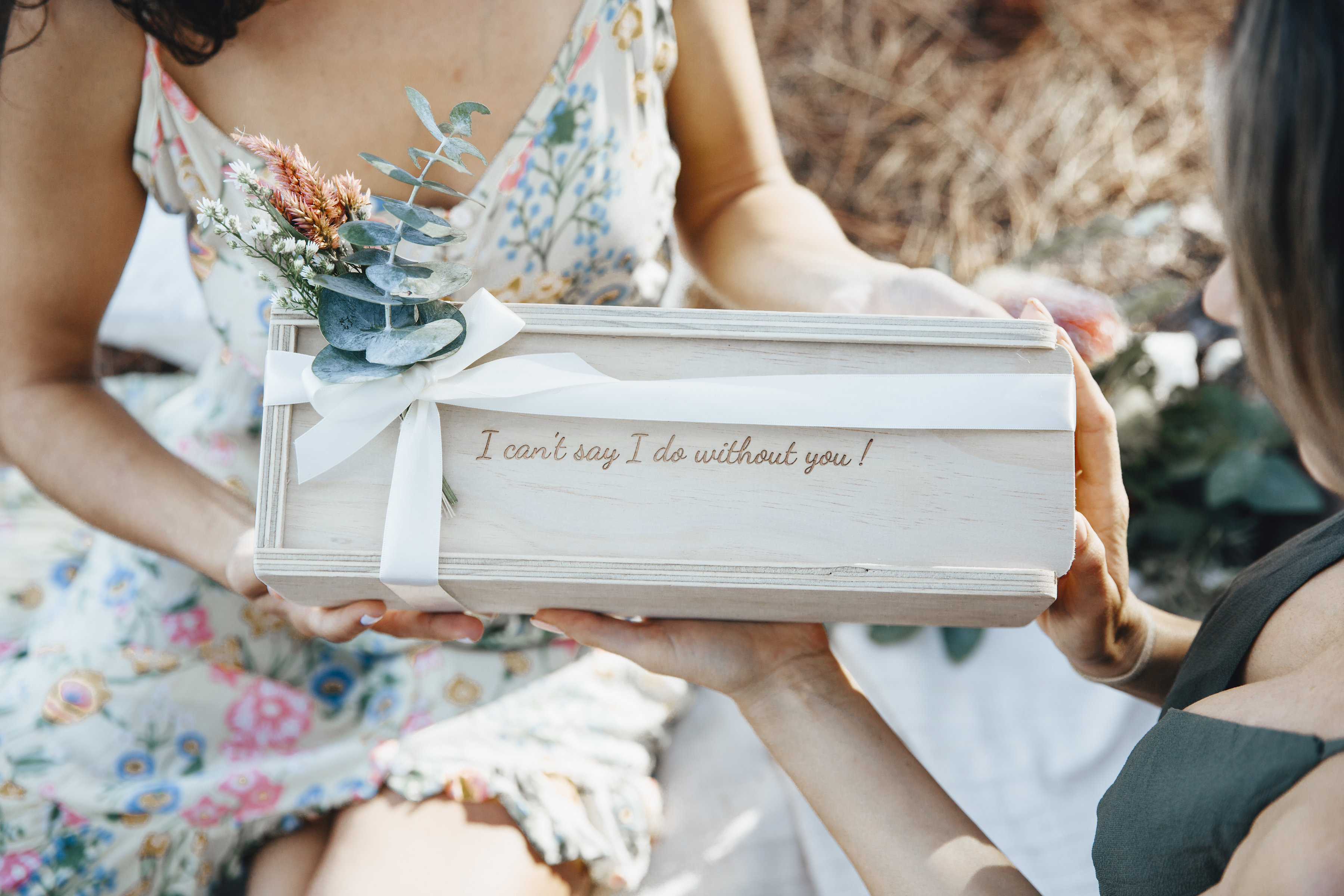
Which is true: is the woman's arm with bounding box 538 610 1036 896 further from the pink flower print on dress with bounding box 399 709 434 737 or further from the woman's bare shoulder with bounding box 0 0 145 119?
the woman's bare shoulder with bounding box 0 0 145 119

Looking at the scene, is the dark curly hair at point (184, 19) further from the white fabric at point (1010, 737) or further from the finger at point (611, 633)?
the white fabric at point (1010, 737)

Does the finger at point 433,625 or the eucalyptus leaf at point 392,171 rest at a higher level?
the eucalyptus leaf at point 392,171

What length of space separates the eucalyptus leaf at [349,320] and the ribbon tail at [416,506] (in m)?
0.06

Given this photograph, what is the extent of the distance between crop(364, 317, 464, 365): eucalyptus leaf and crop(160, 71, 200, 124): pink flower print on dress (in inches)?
15.5

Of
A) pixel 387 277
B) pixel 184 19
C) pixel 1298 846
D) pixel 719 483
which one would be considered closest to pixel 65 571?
pixel 184 19

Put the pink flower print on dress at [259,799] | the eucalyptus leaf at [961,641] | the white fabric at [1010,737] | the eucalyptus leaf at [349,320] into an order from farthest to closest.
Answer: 1. the eucalyptus leaf at [961,641]
2. the white fabric at [1010,737]
3. the pink flower print on dress at [259,799]
4. the eucalyptus leaf at [349,320]

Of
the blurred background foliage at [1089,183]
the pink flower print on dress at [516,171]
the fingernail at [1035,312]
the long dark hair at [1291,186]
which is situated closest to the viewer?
the long dark hair at [1291,186]

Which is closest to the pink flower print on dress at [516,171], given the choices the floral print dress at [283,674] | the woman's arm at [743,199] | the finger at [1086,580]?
the floral print dress at [283,674]

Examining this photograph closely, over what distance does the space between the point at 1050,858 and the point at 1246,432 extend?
73 cm

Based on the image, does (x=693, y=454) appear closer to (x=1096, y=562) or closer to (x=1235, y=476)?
(x=1096, y=562)

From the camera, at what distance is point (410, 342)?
59 centimetres

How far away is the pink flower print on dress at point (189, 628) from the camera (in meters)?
1.00

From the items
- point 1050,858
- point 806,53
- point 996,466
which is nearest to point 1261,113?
point 996,466

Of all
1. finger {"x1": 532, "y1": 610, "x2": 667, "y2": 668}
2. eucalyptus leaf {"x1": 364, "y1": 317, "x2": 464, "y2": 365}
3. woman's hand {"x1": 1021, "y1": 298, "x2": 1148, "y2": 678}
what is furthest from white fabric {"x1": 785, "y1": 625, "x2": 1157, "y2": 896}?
eucalyptus leaf {"x1": 364, "y1": 317, "x2": 464, "y2": 365}
